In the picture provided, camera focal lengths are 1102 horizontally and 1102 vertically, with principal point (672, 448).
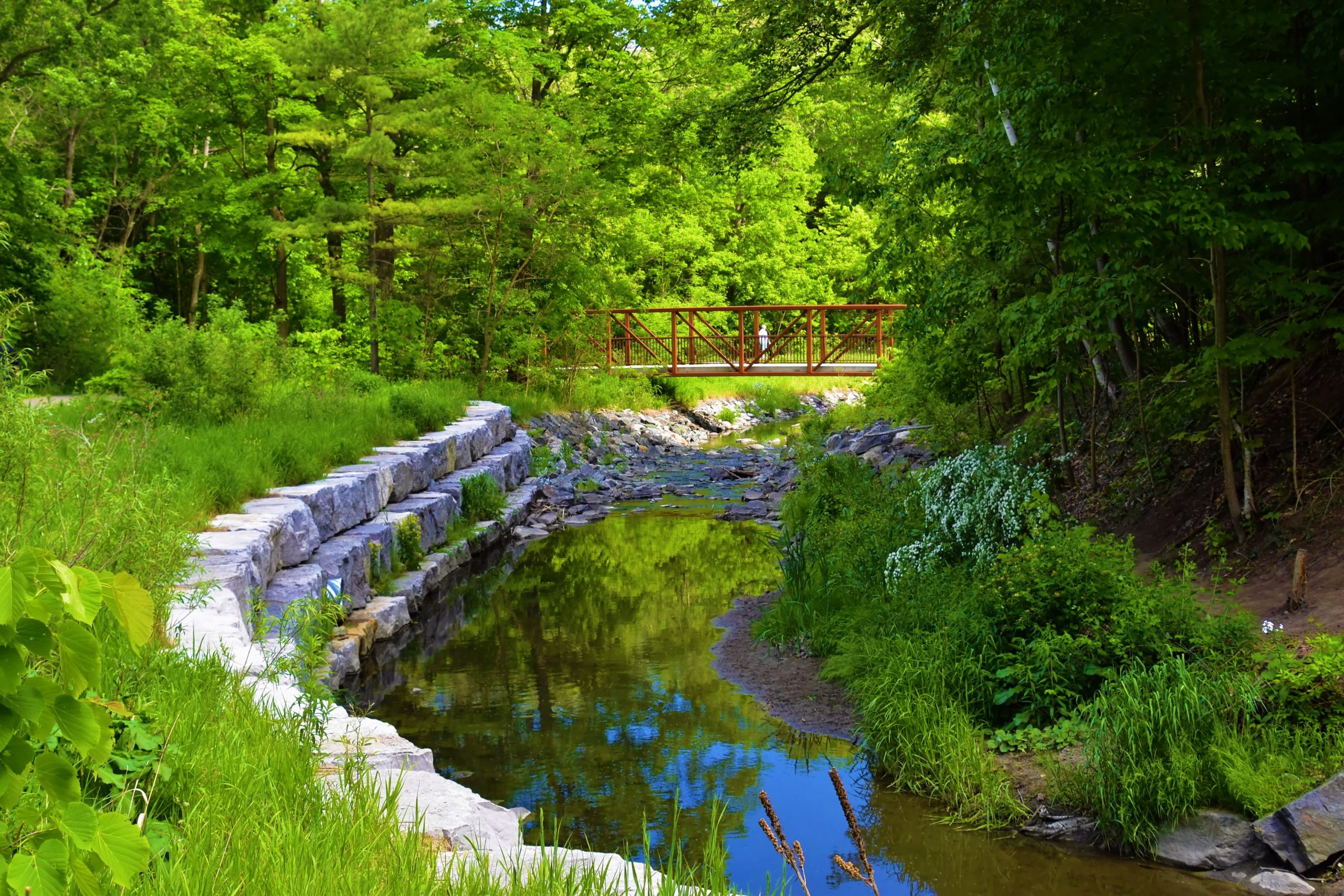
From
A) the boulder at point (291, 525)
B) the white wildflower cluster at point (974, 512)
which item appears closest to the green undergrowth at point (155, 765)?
the boulder at point (291, 525)

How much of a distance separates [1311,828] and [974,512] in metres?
3.52

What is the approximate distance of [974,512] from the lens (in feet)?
25.4

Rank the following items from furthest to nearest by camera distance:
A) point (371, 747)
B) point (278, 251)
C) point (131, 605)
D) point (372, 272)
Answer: point (278, 251) → point (372, 272) → point (371, 747) → point (131, 605)

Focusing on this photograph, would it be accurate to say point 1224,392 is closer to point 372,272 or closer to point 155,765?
point 155,765

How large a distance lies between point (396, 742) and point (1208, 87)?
5.80 meters

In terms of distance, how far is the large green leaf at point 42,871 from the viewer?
57.4 inches

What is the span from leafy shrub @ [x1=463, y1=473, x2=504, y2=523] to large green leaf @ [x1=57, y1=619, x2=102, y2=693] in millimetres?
10619

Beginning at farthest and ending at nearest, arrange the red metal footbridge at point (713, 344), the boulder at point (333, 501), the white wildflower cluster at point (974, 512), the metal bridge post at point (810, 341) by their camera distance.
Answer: the red metal footbridge at point (713, 344), the metal bridge post at point (810, 341), the boulder at point (333, 501), the white wildflower cluster at point (974, 512)

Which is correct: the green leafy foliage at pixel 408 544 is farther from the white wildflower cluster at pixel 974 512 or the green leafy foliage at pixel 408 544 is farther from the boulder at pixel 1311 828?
the boulder at pixel 1311 828

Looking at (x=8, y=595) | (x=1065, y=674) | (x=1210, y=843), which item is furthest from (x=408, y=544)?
(x=8, y=595)

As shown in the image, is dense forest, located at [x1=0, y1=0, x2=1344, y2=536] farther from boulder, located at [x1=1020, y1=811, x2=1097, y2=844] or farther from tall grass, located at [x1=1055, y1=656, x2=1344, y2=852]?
boulder, located at [x1=1020, y1=811, x2=1097, y2=844]

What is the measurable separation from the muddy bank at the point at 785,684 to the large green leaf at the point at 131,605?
5.18 metres

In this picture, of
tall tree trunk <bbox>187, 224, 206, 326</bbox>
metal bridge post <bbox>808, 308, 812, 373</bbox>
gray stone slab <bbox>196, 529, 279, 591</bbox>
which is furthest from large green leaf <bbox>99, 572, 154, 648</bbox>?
tall tree trunk <bbox>187, 224, 206, 326</bbox>

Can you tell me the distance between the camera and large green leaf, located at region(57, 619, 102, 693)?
5.01 ft
